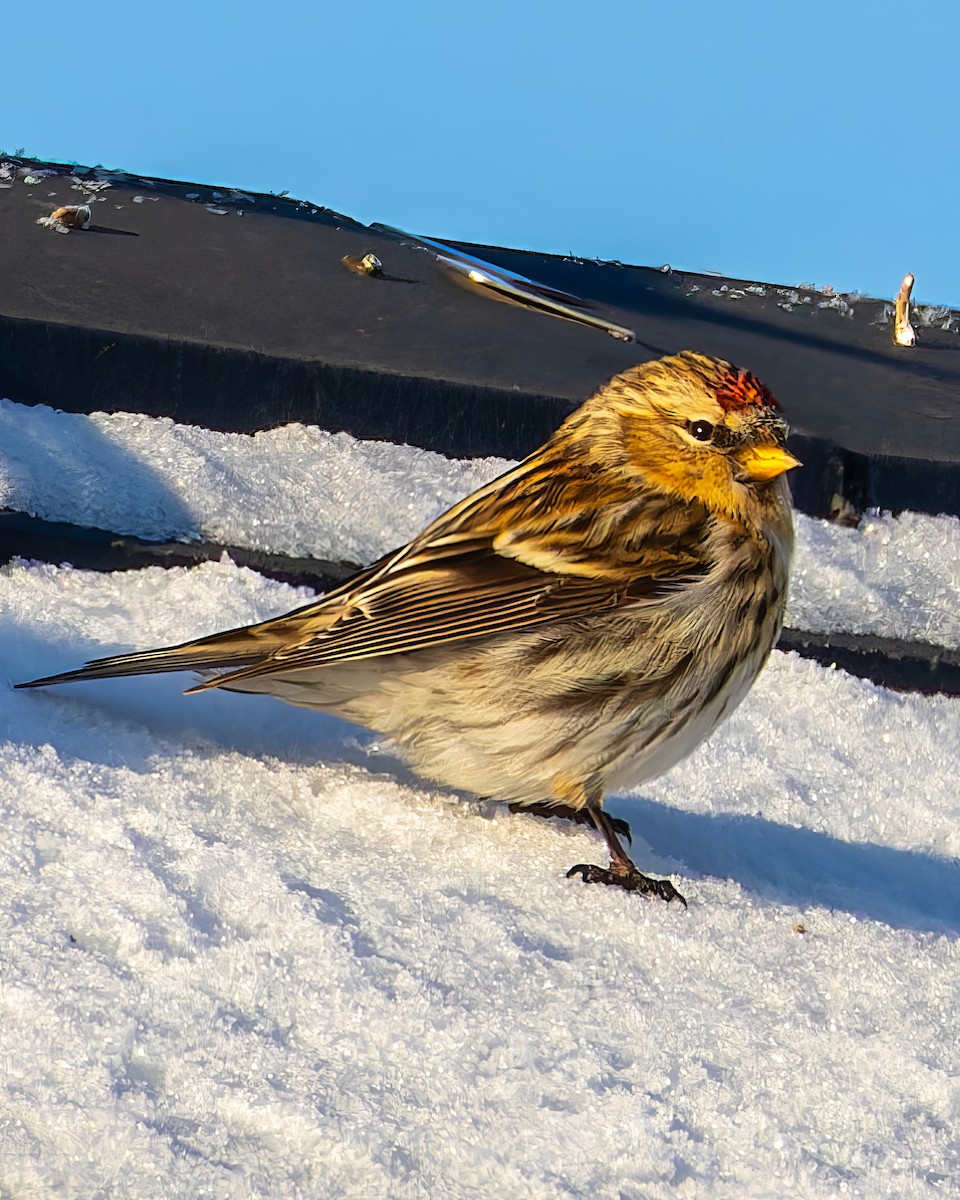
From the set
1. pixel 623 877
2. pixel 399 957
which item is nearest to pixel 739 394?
pixel 623 877

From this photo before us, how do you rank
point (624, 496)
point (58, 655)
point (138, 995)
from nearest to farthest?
point (138, 995) < point (624, 496) < point (58, 655)

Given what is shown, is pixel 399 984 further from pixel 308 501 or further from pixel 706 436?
pixel 308 501

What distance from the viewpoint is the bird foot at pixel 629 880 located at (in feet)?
9.52

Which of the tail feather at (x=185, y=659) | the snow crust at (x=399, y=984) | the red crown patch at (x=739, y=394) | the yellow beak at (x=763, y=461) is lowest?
the snow crust at (x=399, y=984)

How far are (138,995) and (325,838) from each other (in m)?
0.69

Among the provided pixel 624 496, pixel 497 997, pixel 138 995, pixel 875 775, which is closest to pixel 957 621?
pixel 875 775

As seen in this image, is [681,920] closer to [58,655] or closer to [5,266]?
[58,655]

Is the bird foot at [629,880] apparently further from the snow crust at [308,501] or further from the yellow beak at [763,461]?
the snow crust at [308,501]

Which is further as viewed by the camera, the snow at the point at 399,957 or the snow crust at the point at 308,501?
the snow crust at the point at 308,501

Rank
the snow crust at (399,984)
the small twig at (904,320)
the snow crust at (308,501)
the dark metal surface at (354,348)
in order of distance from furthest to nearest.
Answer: the small twig at (904,320), the dark metal surface at (354,348), the snow crust at (308,501), the snow crust at (399,984)

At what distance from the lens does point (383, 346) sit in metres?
4.59

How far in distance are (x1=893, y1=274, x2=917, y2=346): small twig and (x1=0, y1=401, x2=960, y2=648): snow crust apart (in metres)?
1.77

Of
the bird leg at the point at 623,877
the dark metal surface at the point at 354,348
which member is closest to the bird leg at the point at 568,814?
the bird leg at the point at 623,877

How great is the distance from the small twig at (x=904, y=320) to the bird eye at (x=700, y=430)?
10.7 feet
